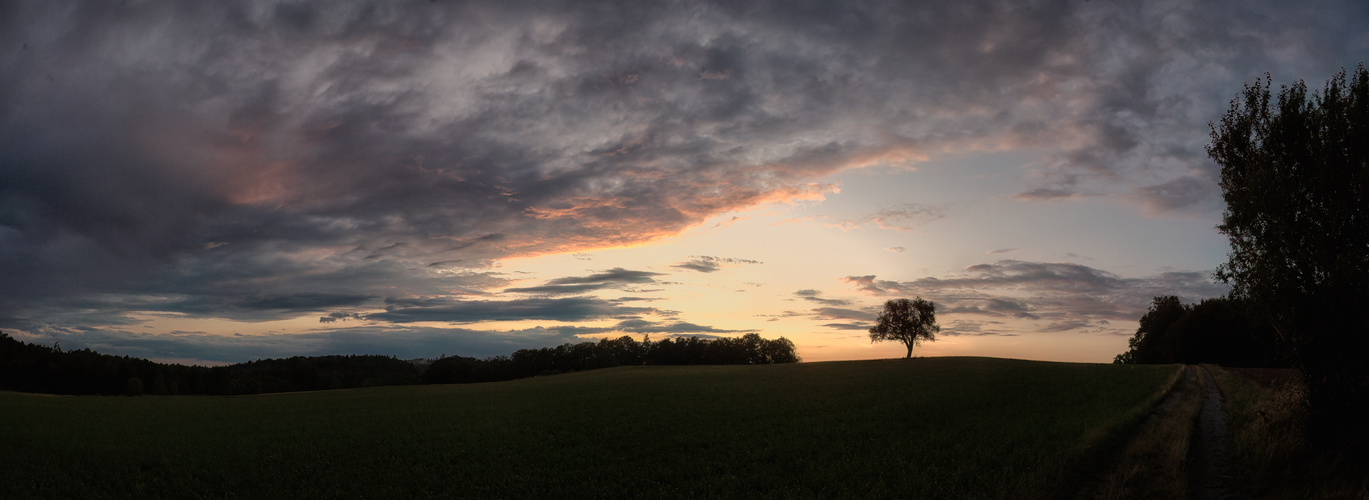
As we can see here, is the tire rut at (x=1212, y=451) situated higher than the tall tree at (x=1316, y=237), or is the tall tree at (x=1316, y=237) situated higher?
the tall tree at (x=1316, y=237)

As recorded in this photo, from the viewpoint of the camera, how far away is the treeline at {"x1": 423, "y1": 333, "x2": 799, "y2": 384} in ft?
348

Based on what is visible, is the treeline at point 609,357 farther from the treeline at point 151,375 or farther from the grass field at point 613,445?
the grass field at point 613,445

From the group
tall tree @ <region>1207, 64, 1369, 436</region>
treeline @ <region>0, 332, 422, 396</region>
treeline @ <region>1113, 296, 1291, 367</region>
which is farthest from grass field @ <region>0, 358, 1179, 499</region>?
treeline @ <region>1113, 296, 1291, 367</region>

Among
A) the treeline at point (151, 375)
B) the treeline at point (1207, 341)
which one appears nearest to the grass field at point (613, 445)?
the treeline at point (151, 375)

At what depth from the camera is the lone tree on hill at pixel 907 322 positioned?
9600cm

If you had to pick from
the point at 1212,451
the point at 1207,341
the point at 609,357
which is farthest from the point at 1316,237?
the point at 609,357

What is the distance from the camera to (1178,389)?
33.6 m

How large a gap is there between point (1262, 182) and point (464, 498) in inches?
1105

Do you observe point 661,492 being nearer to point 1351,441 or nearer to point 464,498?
point 464,498

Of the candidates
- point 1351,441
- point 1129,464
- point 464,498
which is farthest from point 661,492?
point 1351,441

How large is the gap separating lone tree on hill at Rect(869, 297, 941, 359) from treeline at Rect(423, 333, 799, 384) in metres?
35.4

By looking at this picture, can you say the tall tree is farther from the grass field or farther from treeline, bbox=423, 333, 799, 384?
treeline, bbox=423, 333, 799, 384

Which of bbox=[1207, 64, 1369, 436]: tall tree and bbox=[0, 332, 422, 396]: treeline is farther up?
bbox=[1207, 64, 1369, 436]: tall tree

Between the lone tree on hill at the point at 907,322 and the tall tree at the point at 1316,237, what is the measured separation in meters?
79.2
